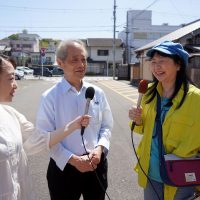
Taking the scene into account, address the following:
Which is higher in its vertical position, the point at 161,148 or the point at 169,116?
the point at 169,116

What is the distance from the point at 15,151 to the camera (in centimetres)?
205

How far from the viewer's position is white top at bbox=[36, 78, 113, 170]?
8.58ft

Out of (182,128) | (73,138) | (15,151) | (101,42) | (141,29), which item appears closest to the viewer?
(15,151)

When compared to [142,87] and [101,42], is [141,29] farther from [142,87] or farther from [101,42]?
[142,87]

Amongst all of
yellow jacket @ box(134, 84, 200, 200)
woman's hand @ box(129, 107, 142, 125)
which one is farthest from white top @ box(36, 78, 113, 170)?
yellow jacket @ box(134, 84, 200, 200)

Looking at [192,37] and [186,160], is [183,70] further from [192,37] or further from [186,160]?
[192,37]

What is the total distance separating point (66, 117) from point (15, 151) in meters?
0.69

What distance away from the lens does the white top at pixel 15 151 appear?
198 centimetres

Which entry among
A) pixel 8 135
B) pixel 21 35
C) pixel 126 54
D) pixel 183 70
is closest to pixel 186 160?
pixel 183 70

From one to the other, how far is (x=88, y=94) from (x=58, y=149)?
49cm

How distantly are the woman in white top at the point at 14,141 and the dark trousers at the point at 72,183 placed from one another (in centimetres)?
33

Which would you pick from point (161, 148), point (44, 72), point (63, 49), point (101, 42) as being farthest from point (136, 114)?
point (101, 42)

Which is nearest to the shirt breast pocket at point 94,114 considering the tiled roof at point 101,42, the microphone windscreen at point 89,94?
the microphone windscreen at point 89,94

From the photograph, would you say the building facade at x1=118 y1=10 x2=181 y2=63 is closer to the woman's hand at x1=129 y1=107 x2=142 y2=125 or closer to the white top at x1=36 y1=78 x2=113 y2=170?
the white top at x1=36 y1=78 x2=113 y2=170
